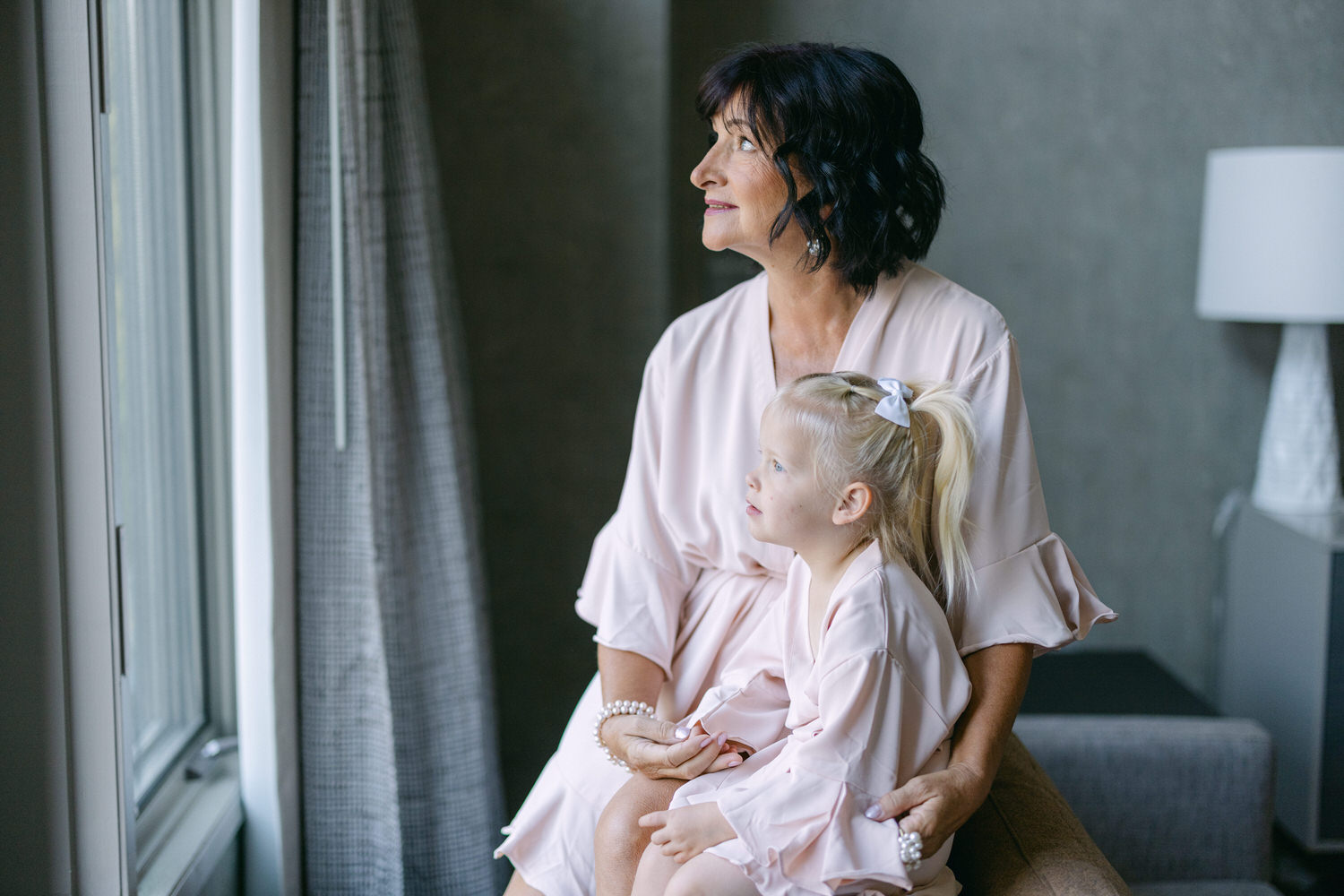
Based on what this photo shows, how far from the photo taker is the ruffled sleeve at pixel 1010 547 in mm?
1322

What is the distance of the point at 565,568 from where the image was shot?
2490 mm

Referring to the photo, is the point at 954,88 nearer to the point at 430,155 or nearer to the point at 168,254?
the point at 430,155

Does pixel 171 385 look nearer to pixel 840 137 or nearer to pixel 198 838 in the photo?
pixel 198 838

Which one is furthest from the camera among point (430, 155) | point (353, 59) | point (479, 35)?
point (479, 35)

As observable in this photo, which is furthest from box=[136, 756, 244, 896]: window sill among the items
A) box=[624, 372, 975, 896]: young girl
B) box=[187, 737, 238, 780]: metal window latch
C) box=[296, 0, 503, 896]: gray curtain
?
box=[624, 372, 975, 896]: young girl

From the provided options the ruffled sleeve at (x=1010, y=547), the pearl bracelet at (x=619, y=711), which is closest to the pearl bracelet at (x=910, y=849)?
the ruffled sleeve at (x=1010, y=547)

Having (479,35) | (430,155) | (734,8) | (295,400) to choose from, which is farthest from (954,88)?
(295,400)

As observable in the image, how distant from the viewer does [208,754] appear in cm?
193

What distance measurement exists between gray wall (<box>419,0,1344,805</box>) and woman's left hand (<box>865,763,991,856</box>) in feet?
4.45

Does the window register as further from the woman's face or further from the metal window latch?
the woman's face

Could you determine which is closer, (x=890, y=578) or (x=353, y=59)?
(x=890, y=578)

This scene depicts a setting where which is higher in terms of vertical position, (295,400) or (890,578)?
(295,400)

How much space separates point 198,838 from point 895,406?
126 centimetres

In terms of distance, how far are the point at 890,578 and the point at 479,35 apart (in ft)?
5.26
